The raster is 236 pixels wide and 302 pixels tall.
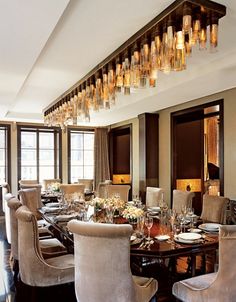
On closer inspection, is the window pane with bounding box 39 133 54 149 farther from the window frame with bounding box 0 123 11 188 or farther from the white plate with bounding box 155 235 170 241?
the white plate with bounding box 155 235 170 241

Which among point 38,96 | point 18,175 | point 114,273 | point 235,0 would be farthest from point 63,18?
point 18,175

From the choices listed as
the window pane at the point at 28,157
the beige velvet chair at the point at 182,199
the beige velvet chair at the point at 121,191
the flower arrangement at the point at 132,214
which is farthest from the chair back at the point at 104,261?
the window pane at the point at 28,157

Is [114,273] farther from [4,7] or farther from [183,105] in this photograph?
[183,105]

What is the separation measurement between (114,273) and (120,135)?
7441mm

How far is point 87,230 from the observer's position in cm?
206

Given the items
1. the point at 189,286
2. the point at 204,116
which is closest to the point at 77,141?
the point at 204,116

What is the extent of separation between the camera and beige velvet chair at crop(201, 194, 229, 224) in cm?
372

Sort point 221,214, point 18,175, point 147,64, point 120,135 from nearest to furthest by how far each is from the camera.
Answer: point 147,64 → point 221,214 → point 18,175 → point 120,135

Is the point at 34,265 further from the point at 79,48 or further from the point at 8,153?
the point at 8,153

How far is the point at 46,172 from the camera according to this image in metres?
8.86

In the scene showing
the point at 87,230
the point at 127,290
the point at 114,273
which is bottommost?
the point at 127,290

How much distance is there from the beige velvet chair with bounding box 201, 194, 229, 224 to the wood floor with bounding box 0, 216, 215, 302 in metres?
0.78

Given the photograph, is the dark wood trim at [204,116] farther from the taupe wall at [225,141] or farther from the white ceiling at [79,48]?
the white ceiling at [79,48]

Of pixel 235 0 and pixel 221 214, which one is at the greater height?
pixel 235 0
